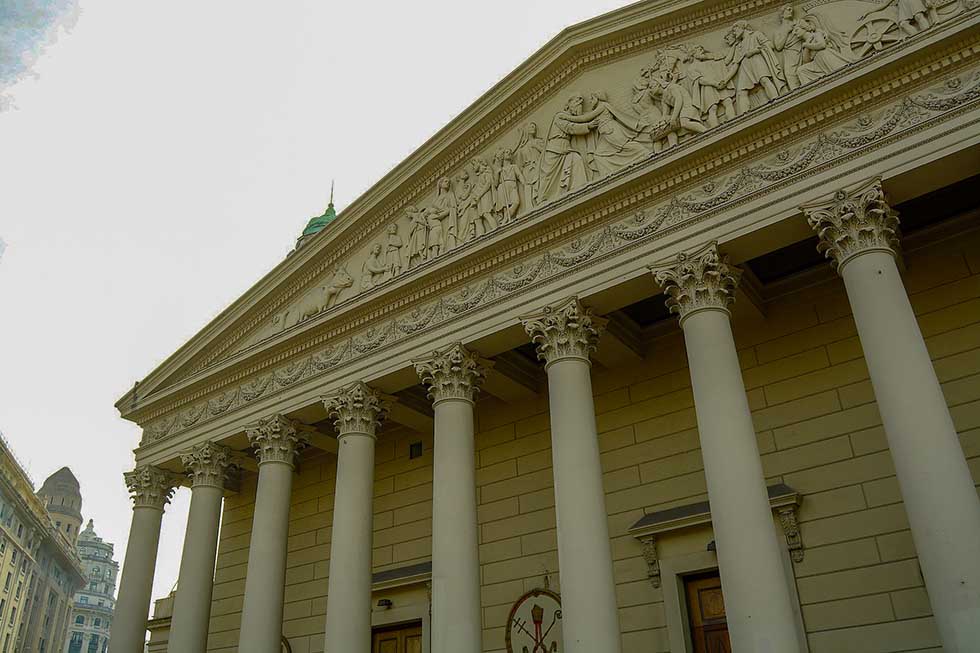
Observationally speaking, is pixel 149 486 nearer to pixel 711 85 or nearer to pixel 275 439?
pixel 275 439

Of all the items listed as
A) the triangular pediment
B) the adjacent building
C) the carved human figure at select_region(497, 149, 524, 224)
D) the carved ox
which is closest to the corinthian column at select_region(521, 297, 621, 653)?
the triangular pediment

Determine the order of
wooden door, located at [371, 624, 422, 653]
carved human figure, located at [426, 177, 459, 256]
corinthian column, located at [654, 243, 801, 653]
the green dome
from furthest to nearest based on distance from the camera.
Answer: the green dome → wooden door, located at [371, 624, 422, 653] → carved human figure, located at [426, 177, 459, 256] → corinthian column, located at [654, 243, 801, 653]

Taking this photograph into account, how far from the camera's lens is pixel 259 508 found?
50.6 ft

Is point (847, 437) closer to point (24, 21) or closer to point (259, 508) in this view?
point (259, 508)

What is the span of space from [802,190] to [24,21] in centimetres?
1070

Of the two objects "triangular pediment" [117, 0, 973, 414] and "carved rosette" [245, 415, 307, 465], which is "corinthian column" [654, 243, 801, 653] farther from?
"carved rosette" [245, 415, 307, 465]

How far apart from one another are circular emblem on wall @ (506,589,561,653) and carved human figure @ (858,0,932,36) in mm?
10360

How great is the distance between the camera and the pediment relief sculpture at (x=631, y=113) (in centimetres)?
1166

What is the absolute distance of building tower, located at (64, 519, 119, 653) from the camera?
335 ft

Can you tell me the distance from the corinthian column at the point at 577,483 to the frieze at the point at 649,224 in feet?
3.23

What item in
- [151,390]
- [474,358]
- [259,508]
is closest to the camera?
[474,358]

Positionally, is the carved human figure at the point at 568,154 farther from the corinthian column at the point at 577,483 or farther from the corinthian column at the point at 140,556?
the corinthian column at the point at 140,556

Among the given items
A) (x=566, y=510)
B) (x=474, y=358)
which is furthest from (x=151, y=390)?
(x=566, y=510)

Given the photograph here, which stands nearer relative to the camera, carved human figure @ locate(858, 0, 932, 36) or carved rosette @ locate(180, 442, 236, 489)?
carved human figure @ locate(858, 0, 932, 36)
